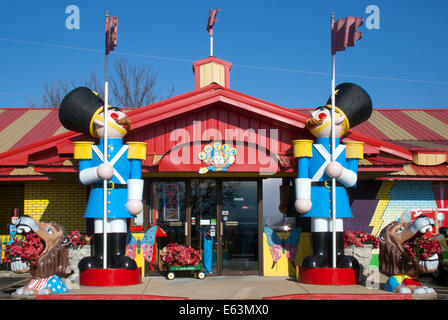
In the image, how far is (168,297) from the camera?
370 inches

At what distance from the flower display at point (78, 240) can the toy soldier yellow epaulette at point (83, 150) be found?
1.79 metres

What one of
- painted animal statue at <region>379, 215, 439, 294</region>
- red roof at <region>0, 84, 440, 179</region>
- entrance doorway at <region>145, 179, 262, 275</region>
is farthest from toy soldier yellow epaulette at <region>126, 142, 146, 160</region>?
painted animal statue at <region>379, 215, 439, 294</region>

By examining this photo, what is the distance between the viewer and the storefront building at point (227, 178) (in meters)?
11.6

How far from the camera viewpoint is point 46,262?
9531 mm

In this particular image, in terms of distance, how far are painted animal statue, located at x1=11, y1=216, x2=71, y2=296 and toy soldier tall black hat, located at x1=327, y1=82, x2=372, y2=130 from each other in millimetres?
6027

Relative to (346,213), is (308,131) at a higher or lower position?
higher

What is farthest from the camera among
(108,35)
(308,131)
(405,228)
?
(308,131)

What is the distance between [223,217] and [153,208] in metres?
1.65

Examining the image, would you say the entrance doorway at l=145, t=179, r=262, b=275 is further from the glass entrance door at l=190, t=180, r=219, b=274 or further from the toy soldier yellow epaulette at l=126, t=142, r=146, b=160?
the toy soldier yellow epaulette at l=126, t=142, r=146, b=160

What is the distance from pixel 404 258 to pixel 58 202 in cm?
820

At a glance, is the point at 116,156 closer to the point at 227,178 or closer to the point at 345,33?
the point at 227,178

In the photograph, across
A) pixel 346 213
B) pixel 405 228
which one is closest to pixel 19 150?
pixel 346 213
